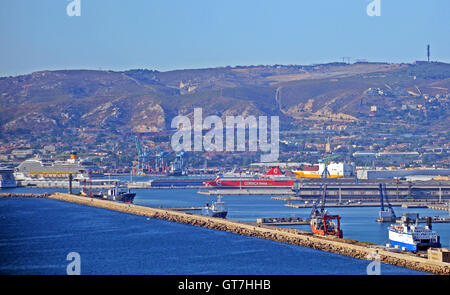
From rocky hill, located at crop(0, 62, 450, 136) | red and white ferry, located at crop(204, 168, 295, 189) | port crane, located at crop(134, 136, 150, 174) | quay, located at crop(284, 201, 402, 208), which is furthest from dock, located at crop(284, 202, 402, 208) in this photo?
rocky hill, located at crop(0, 62, 450, 136)

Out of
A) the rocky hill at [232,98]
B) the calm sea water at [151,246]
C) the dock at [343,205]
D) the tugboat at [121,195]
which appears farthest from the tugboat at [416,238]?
the rocky hill at [232,98]

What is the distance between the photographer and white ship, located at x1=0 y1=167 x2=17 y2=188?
2870 inches

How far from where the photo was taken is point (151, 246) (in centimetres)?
3356

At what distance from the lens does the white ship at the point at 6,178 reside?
7289 centimetres

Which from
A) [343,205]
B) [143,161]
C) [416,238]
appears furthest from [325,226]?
[143,161]

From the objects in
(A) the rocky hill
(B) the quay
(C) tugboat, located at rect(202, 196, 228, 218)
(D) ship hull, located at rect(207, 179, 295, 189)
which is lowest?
(B) the quay

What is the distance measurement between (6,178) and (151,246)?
4197 centimetres

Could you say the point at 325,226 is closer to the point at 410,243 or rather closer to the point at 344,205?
the point at 410,243

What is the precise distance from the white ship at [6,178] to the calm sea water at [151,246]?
2359cm

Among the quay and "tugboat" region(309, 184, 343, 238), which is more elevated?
"tugboat" region(309, 184, 343, 238)

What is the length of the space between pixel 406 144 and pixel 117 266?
90.6m

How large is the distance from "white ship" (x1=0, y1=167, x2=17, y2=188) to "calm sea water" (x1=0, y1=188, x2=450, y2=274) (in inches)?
929

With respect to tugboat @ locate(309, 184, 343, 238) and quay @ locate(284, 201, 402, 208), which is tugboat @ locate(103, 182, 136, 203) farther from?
tugboat @ locate(309, 184, 343, 238)
